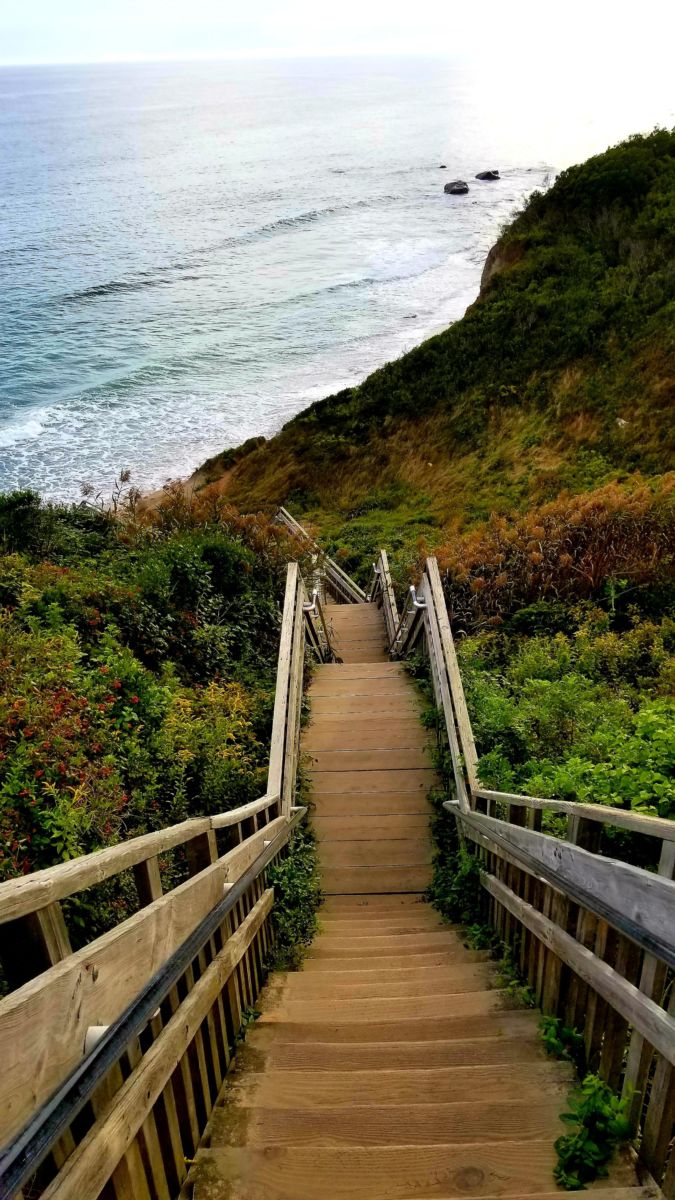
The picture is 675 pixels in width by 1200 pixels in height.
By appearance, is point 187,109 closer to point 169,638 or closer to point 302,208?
point 302,208

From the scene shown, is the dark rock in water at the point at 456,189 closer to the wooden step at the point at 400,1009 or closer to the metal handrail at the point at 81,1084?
the wooden step at the point at 400,1009

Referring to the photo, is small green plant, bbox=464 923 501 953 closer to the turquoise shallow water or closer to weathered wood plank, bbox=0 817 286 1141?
weathered wood plank, bbox=0 817 286 1141

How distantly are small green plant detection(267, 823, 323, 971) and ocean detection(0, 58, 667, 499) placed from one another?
21767 mm

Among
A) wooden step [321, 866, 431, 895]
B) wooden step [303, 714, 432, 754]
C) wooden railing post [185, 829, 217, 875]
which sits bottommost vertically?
wooden step [321, 866, 431, 895]

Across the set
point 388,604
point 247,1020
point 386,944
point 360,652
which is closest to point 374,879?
point 386,944

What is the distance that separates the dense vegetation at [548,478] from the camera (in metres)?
6.00

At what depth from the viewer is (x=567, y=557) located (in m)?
9.38

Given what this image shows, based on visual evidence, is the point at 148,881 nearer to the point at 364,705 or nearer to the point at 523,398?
the point at 364,705

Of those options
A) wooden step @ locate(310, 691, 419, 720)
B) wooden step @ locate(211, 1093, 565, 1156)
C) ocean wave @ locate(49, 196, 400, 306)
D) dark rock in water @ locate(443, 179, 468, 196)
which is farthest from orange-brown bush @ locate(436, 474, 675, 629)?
dark rock in water @ locate(443, 179, 468, 196)

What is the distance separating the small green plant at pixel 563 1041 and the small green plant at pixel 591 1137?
1.17ft

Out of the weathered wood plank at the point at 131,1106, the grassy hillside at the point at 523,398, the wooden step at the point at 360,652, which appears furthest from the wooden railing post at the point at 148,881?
the grassy hillside at the point at 523,398

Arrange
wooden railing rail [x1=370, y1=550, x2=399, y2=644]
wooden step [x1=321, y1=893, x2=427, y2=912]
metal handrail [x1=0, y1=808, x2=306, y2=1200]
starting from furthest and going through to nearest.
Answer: wooden railing rail [x1=370, y1=550, x2=399, y2=644], wooden step [x1=321, y1=893, x2=427, y2=912], metal handrail [x1=0, y1=808, x2=306, y2=1200]

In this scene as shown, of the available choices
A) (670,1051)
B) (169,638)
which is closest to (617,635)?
(169,638)

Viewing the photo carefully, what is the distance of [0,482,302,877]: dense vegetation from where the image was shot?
4.44m
